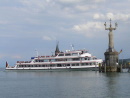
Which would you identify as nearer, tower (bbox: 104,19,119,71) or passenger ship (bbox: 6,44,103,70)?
tower (bbox: 104,19,119,71)

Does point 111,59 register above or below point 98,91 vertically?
above

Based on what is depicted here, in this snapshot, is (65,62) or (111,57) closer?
(111,57)

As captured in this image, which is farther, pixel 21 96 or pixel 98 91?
pixel 98 91

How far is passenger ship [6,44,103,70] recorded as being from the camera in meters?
82.6

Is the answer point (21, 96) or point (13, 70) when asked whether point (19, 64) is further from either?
point (21, 96)

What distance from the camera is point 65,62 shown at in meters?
85.0

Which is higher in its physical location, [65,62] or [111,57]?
[111,57]

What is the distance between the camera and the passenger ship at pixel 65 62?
82.6 m

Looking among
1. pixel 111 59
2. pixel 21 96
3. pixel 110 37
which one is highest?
pixel 110 37

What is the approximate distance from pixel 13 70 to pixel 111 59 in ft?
128

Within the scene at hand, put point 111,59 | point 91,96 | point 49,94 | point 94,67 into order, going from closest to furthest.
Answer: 1. point 91,96
2. point 49,94
3. point 111,59
4. point 94,67

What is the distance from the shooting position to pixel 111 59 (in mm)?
66062

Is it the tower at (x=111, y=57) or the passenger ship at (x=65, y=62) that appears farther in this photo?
the passenger ship at (x=65, y=62)

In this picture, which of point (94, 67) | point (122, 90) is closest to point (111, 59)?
point (94, 67)
